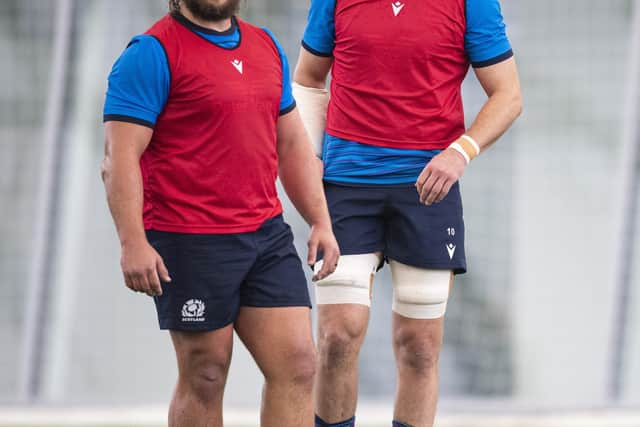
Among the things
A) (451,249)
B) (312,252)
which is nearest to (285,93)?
(312,252)

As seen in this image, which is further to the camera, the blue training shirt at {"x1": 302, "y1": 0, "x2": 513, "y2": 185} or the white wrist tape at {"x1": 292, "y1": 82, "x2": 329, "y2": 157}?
the white wrist tape at {"x1": 292, "y1": 82, "x2": 329, "y2": 157}

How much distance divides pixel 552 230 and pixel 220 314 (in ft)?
Result: 13.4

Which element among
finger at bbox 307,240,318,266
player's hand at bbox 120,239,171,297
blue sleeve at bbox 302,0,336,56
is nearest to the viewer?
player's hand at bbox 120,239,171,297

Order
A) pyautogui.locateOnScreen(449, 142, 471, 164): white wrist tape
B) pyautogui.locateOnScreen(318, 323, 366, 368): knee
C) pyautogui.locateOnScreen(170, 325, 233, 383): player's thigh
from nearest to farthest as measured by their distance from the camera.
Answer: pyautogui.locateOnScreen(170, 325, 233, 383): player's thigh → pyautogui.locateOnScreen(449, 142, 471, 164): white wrist tape → pyautogui.locateOnScreen(318, 323, 366, 368): knee

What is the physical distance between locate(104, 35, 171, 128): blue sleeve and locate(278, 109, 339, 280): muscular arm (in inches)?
19.9

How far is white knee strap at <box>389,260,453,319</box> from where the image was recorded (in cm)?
482

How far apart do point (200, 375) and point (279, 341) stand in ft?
0.88

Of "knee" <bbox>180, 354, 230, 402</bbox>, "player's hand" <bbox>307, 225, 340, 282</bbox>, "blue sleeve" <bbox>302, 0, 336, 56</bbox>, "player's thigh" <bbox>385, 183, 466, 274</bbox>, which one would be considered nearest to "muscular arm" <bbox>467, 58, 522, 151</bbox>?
"player's thigh" <bbox>385, 183, 466, 274</bbox>

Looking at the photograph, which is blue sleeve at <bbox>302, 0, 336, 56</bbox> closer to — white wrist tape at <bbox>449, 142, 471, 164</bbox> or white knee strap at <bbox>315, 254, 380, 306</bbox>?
white wrist tape at <bbox>449, 142, 471, 164</bbox>

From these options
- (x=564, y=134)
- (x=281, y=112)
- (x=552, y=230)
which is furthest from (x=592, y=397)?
(x=281, y=112)

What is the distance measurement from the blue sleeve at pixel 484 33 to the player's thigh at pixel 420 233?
53cm

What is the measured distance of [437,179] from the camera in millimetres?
4449

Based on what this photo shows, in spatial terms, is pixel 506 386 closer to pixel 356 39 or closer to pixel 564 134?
pixel 564 134

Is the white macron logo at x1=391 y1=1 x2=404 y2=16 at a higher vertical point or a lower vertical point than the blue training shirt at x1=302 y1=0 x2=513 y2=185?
higher
